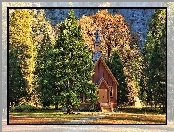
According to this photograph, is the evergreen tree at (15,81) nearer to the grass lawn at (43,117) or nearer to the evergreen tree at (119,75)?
the grass lawn at (43,117)

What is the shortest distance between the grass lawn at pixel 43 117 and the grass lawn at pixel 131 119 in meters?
0.54

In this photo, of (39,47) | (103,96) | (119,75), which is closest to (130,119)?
(103,96)

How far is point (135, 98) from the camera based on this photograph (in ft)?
49.5

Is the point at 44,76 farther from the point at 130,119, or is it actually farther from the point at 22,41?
the point at 130,119

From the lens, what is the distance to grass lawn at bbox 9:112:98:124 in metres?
14.8

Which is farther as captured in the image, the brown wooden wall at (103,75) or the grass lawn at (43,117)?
the brown wooden wall at (103,75)

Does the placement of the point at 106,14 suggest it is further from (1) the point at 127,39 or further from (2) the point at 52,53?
(2) the point at 52,53

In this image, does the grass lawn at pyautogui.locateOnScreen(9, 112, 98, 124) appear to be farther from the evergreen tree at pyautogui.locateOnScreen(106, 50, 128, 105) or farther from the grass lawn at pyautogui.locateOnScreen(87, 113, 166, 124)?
the evergreen tree at pyautogui.locateOnScreen(106, 50, 128, 105)

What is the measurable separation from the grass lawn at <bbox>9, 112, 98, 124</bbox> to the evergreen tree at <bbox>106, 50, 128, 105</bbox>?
1102 mm

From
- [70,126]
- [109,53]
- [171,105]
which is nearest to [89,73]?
[109,53]

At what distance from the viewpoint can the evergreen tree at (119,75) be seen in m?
15.0

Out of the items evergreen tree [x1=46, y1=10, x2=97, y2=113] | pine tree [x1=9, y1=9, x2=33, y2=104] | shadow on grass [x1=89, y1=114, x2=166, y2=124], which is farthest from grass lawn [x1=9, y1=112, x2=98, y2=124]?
pine tree [x1=9, y1=9, x2=33, y2=104]

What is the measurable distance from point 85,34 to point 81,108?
2.40 metres

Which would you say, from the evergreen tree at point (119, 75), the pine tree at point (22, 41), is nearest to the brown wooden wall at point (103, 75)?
the evergreen tree at point (119, 75)
